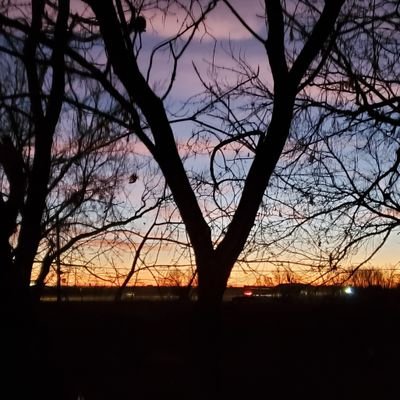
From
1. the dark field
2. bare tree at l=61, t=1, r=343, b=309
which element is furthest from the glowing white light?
bare tree at l=61, t=1, r=343, b=309

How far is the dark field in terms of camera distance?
8.46 meters

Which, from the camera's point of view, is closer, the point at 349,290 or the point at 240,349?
the point at 240,349

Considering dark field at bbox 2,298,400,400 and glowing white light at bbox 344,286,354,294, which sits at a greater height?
glowing white light at bbox 344,286,354,294

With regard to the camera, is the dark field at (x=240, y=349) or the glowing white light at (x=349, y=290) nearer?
the dark field at (x=240, y=349)

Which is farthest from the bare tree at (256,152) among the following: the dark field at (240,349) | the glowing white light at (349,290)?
the glowing white light at (349,290)

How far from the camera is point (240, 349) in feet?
30.9

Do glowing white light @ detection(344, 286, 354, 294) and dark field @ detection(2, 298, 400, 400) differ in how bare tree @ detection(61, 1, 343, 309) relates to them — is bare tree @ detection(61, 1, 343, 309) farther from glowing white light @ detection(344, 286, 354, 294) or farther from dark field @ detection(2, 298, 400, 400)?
glowing white light @ detection(344, 286, 354, 294)

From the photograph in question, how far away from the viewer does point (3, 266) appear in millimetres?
6750

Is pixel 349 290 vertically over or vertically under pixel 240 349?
over

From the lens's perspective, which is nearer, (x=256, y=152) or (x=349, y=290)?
(x=256, y=152)

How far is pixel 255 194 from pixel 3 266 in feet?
7.49

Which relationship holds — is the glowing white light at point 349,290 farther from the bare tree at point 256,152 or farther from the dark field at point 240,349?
the bare tree at point 256,152

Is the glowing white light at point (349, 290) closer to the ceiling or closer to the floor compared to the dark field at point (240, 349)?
closer to the ceiling

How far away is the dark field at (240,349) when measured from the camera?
8.46 meters
